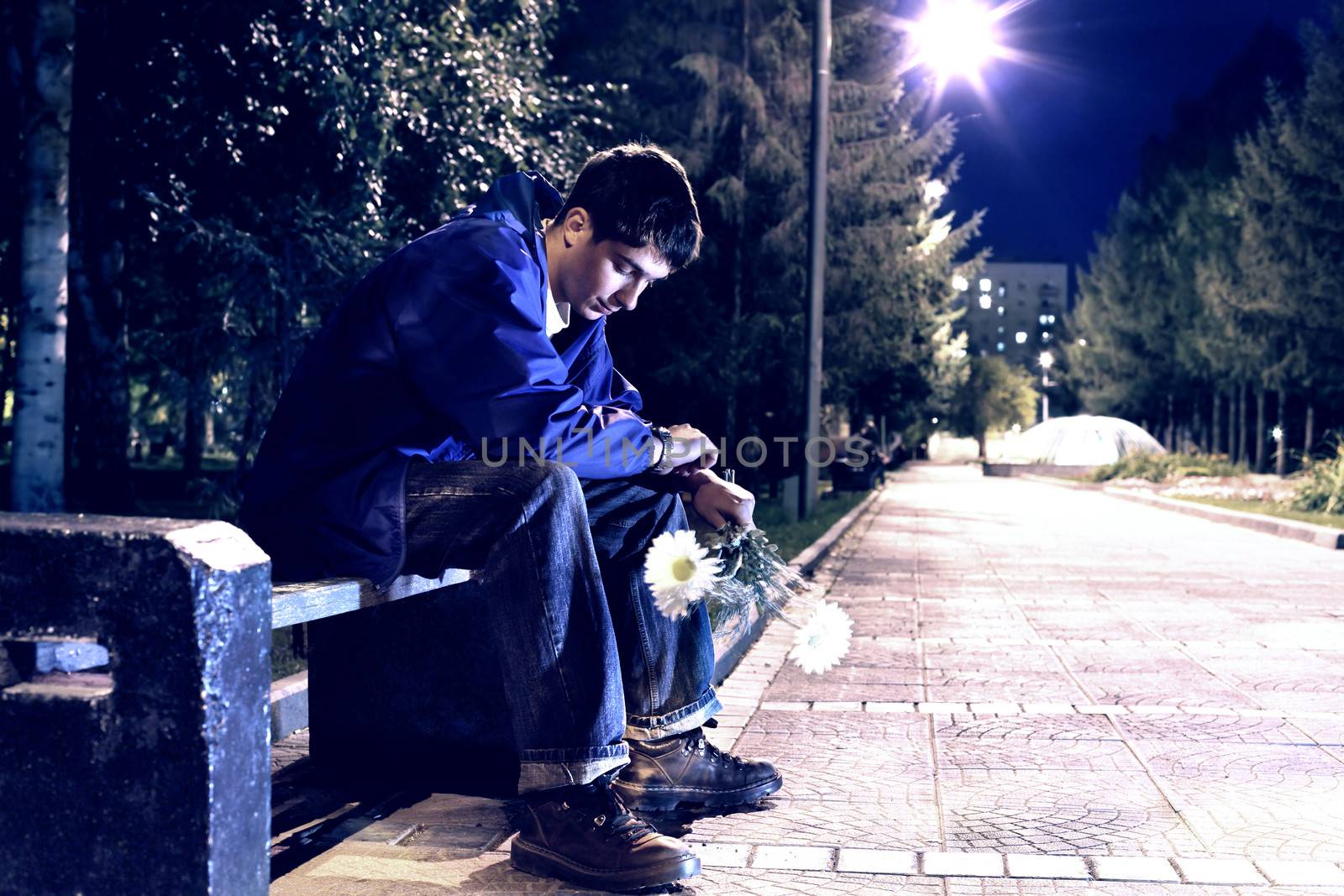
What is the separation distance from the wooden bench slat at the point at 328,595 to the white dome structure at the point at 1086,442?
45.8 m

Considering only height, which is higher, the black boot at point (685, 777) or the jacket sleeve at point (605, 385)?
the jacket sleeve at point (605, 385)

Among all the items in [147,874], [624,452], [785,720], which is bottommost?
[785,720]

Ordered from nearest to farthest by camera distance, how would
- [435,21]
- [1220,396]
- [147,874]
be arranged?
[147,874], [435,21], [1220,396]

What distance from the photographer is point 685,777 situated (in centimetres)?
367

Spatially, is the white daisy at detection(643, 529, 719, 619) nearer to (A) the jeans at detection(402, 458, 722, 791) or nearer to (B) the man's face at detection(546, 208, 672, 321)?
(A) the jeans at detection(402, 458, 722, 791)

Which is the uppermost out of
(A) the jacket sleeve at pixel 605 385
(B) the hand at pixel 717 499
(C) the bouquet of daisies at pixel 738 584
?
(A) the jacket sleeve at pixel 605 385

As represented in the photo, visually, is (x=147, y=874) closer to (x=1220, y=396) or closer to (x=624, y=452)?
(x=624, y=452)

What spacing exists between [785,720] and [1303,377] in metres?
32.6

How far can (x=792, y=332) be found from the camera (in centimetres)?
2408

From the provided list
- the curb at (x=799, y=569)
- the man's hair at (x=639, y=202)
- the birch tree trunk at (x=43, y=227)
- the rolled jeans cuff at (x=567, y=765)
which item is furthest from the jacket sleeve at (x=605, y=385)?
the birch tree trunk at (x=43, y=227)

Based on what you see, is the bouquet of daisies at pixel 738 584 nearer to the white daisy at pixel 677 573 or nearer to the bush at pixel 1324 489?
the white daisy at pixel 677 573

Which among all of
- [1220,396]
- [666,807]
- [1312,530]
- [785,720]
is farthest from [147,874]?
[1220,396]

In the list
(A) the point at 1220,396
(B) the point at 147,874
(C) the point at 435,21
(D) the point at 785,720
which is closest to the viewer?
(B) the point at 147,874

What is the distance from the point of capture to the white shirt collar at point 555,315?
11.9 feet
